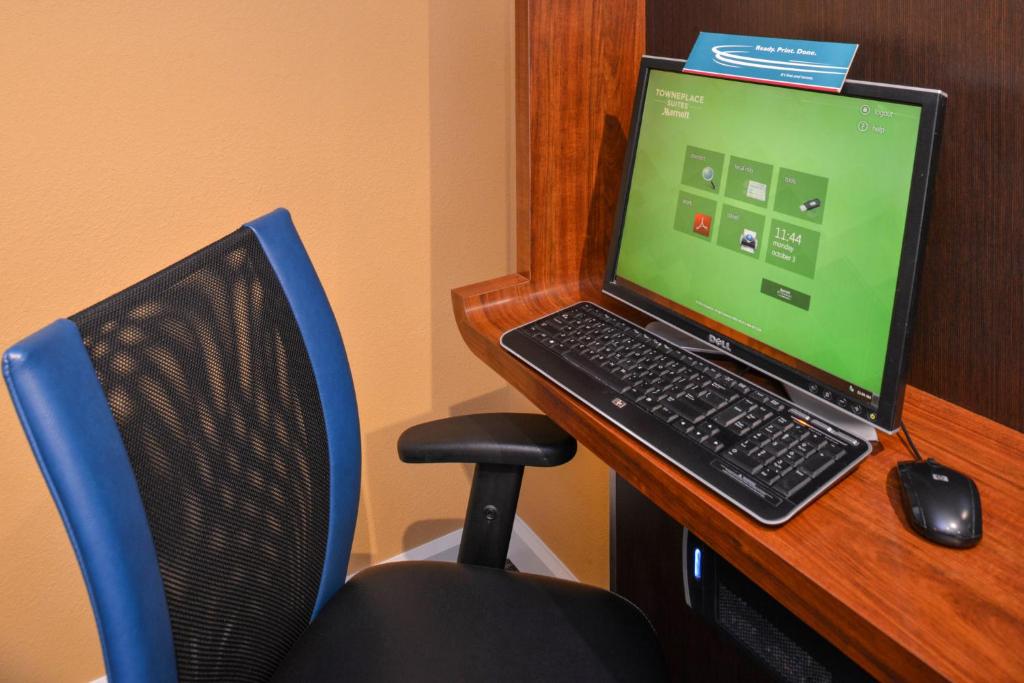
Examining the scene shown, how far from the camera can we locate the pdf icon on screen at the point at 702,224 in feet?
3.60

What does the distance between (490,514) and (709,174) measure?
0.53m

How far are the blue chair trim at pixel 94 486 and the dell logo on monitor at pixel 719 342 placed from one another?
0.70m

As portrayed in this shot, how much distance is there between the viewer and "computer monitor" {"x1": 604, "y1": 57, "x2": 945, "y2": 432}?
875 mm

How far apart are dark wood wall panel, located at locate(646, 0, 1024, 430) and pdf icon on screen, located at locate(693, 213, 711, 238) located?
244mm

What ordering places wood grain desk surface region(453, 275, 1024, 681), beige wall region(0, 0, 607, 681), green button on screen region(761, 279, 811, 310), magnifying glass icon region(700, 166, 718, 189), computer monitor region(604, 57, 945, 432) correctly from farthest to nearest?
beige wall region(0, 0, 607, 681), magnifying glass icon region(700, 166, 718, 189), green button on screen region(761, 279, 811, 310), computer monitor region(604, 57, 945, 432), wood grain desk surface region(453, 275, 1024, 681)

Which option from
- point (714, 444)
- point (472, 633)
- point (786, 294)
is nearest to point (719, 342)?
point (786, 294)

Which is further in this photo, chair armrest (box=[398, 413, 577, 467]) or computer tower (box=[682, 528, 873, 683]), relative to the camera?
chair armrest (box=[398, 413, 577, 467])

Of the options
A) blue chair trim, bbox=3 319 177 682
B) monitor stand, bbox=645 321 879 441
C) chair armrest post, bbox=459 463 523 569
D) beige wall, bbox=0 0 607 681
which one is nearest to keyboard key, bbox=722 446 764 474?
monitor stand, bbox=645 321 879 441

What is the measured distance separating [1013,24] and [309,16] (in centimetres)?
102

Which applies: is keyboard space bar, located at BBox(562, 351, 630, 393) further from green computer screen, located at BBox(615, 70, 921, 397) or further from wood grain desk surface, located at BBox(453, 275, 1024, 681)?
green computer screen, located at BBox(615, 70, 921, 397)

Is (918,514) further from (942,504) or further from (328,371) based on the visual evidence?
(328,371)

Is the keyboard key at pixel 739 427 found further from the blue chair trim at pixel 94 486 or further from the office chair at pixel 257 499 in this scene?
the blue chair trim at pixel 94 486

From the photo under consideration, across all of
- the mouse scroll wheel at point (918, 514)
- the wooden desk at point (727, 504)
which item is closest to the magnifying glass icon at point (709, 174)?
the wooden desk at point (727, 504)

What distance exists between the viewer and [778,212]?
1000mm
